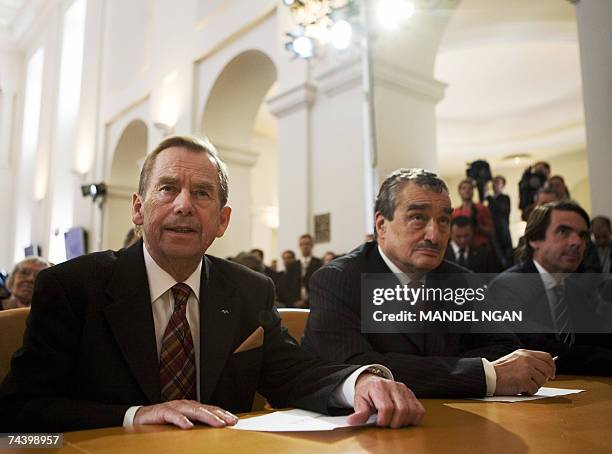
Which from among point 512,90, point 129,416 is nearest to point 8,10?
point 512,90

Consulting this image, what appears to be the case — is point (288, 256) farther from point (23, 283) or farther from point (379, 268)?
point (379, 268)

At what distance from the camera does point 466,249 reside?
4.63 metres

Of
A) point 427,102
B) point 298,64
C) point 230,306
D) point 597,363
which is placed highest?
point 298,64

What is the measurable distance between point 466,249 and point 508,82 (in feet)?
29.7

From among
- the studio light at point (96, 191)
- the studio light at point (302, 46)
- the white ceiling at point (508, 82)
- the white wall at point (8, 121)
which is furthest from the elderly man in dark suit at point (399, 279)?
the white wall at point (8, 121)

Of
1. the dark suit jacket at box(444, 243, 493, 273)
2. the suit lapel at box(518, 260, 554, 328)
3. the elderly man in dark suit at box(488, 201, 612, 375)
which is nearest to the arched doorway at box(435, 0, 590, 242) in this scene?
the dark suit jacket at box(444, 243, 493, 273)

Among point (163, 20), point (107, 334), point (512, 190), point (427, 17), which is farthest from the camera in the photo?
point (512, 190)

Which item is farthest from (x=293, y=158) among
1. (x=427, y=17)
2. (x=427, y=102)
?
(x=427, y=17)

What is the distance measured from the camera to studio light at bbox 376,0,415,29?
555 cm

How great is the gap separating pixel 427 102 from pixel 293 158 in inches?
61.8

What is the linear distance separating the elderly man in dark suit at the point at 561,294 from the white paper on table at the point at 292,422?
1.17 metres

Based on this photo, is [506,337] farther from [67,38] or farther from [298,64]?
[67,38]

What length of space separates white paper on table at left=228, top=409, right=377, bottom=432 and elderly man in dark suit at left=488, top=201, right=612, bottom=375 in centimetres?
117

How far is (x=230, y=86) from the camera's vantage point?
8.45m
